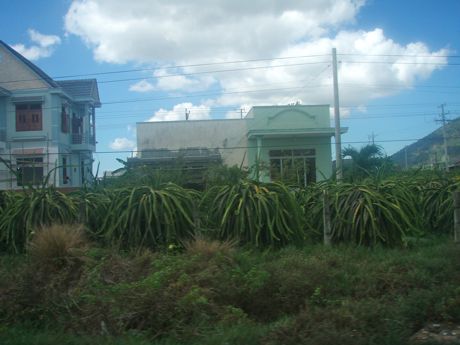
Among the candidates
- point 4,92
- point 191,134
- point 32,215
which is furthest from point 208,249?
point 4,92

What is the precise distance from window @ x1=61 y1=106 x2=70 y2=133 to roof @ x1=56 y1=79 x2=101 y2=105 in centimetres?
185

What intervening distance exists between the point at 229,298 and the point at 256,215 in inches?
131

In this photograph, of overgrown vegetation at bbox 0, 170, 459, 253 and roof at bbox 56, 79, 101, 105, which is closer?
overgrown vegetation at bbox 0, 170, 459, 253

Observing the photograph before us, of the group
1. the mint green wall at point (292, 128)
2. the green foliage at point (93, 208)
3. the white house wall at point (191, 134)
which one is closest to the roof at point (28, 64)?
the white house wall at point (191, 134)

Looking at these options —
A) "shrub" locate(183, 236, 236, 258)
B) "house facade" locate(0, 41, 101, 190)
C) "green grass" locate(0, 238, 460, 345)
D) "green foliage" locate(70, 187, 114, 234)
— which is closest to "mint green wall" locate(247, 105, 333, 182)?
"house facade" locate(0, 41, 101, 190)

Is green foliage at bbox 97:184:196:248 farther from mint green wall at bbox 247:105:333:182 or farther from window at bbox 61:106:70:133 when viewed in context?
window at bbox 61:106:70:133

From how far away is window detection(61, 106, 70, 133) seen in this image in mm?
31922

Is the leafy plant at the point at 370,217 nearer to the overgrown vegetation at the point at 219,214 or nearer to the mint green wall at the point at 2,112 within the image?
the overgrown vegetation at the point at 219,214

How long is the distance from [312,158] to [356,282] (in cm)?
2177

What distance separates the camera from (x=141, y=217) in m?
10.5

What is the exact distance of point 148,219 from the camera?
406 inches

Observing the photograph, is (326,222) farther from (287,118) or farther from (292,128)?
(287,118)

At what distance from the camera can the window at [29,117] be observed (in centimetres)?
3062

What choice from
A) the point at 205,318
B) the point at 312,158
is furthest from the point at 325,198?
the point at 312,158
